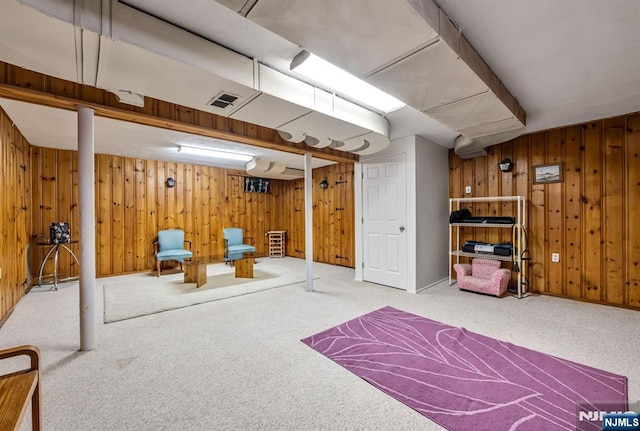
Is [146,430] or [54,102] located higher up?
[54,102]

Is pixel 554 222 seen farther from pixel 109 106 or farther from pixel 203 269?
pixel 109 106

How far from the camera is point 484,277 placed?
158 inches

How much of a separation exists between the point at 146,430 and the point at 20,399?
70 cm

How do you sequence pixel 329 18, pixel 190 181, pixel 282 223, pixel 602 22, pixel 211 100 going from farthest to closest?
pixel 282 223
pixel 190 181
pixel 211 100
pixel 602 22
pixel 329 18

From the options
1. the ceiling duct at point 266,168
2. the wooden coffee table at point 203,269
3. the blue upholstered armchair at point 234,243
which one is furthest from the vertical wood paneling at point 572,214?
the blue upholstered armchair at point 234,243

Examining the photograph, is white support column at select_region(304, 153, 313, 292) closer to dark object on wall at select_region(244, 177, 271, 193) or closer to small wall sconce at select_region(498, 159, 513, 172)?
small wall sconce at select_region(498, 159, 513, 172)

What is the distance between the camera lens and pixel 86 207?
7.69 feet

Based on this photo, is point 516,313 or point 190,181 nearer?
point 516,313

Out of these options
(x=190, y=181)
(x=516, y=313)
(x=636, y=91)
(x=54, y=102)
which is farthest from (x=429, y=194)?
(x=190, y=181)

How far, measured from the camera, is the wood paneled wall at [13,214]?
296cm

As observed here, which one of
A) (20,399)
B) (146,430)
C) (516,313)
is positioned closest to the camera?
(20,399)

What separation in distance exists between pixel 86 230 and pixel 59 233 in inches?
112

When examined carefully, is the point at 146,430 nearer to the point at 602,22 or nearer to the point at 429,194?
the point at 602,22

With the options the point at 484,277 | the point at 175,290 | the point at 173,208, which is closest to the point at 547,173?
the point at 484,277
